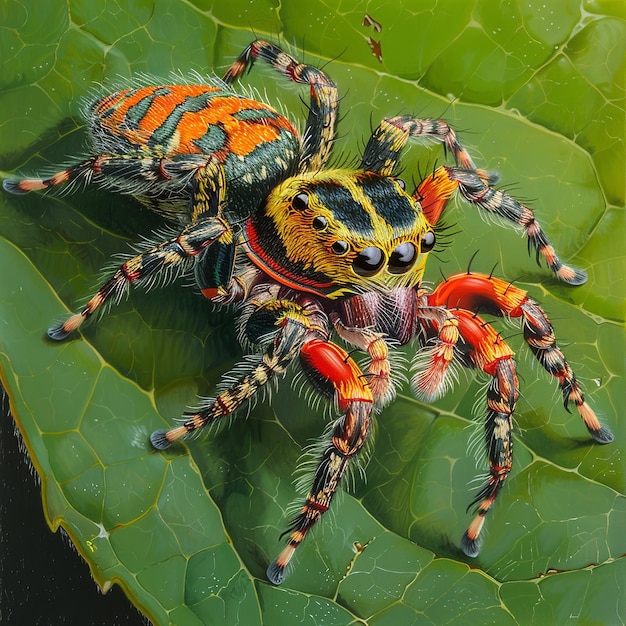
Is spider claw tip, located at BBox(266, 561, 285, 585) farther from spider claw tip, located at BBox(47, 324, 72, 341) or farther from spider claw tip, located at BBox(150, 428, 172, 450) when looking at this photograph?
spider claw tip, located at BBox(47, 324, 72, 341)

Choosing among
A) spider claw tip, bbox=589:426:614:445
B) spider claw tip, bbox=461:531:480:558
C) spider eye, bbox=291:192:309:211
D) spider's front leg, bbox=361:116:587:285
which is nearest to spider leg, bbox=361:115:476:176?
spider's front leg, bbox=361:116:587:285

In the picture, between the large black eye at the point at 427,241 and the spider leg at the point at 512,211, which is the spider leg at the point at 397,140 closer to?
the spider leg at the point at 512,211

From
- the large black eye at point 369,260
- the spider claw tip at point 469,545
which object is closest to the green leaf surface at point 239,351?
the spider claw tip at point 469,545

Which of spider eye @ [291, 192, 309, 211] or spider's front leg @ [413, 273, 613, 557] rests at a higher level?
spider eye @ [291, 192, 309, 211]

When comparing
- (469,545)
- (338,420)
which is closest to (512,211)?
(338,420)

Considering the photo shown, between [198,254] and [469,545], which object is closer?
[198,254]

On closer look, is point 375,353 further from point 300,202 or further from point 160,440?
point 160,440

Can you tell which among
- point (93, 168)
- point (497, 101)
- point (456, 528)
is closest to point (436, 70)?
point (497, 101)

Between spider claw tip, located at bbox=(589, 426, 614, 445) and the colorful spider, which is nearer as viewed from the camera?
the colorful spider

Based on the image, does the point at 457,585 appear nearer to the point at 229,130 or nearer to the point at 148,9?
the point at 229,130
